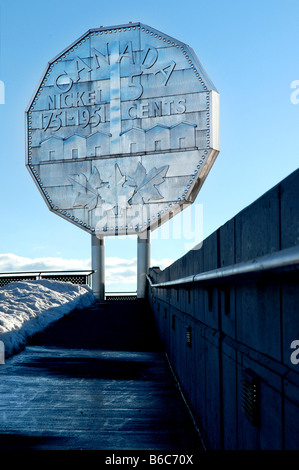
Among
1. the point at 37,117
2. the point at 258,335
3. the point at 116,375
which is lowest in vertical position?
the point at 116,375

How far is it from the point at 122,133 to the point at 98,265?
749cm

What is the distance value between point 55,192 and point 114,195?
3.63 metres

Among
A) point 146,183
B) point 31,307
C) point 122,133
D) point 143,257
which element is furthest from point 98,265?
point 31,307

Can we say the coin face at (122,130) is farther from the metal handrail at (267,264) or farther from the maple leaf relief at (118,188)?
the metal handrail at (267,264)

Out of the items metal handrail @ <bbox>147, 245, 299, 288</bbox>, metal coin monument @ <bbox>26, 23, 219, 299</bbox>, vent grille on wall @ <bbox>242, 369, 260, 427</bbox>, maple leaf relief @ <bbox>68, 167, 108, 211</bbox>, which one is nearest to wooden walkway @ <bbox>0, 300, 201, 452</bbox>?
vent grille on wall @ <bbox>242, 369, 260, 427</bbox>

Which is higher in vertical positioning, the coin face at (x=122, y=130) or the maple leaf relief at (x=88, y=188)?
the coin face at (x=122, y=130)

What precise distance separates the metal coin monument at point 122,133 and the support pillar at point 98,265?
2.3 inches

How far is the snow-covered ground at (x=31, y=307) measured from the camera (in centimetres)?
992

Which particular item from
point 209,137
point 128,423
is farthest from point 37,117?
point 128,423

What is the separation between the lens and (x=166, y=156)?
83.4 ft

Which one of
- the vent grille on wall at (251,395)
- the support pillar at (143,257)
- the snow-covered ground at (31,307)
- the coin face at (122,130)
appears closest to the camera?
the vent grille on wall at (251,395)

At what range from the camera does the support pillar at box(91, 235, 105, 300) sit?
2667cm

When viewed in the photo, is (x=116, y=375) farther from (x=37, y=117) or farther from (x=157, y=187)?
(x=37, y=117)

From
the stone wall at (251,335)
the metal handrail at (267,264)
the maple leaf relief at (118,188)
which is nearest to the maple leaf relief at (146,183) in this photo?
the maple leaf relief at (118,188)
